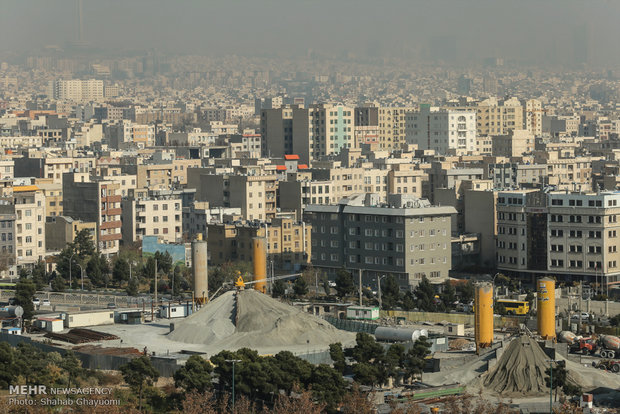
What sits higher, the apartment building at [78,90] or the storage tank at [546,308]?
the apartment building at [78,90]

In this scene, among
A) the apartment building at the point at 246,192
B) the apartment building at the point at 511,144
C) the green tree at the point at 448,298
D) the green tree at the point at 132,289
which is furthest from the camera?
the apartment building at the point at 511,144

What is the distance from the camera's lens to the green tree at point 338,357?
2022cm

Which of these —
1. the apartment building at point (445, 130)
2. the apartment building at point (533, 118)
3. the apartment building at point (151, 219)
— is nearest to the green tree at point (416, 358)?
the apartment building at point (151, 219)

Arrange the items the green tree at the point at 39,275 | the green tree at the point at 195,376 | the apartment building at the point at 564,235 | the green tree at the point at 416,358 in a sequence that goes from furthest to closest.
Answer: the apartment building at the point at 564,235
the green tree at the point at 39,275
the green tree at the point at 416,358
the green tree at the point at 195,376

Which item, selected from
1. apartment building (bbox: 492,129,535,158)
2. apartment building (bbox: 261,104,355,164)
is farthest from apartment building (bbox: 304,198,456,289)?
apartment building (bbox: 261,104,355,164)

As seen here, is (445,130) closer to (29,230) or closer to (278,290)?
(29,230)

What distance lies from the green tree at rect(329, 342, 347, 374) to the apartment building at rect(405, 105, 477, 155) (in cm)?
4141

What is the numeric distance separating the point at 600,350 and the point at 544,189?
1261 centimetres

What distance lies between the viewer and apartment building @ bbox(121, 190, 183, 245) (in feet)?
132

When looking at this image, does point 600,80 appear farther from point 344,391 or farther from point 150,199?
point 344,391

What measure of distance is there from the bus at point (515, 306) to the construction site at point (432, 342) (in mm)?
2579

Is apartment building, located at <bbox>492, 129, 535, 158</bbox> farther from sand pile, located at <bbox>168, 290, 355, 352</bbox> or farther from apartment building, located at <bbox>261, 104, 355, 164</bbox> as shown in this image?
sand pile, located at <bbox>168, 290, 355, 352</bbox>

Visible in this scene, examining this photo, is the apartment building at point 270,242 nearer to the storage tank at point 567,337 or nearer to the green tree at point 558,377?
the storage tank at point 567,337

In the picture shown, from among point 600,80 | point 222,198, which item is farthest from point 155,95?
point 222,198
